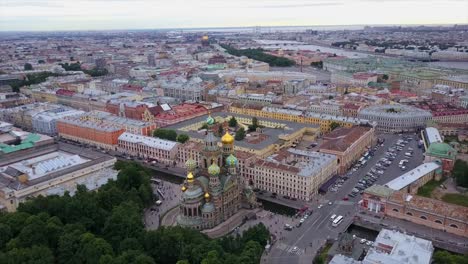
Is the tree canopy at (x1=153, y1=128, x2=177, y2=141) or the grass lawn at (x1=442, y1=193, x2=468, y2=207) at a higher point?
the tree canopy at (x1=153, y1=128, x2=177, y2=141)

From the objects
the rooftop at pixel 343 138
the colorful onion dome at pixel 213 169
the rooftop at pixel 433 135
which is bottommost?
the rooftop at pixel 433 135

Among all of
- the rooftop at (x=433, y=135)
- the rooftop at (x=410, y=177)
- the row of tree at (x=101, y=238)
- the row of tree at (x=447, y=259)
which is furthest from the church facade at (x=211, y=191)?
the rooftop at (x=433, y=135)

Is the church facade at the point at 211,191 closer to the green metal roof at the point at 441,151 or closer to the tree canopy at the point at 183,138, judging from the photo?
the tree canopy at the point at 183,138

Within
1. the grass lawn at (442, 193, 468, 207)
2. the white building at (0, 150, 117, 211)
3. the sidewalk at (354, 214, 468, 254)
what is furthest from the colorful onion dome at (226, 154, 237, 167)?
the grass lawn at (442, 193, 468, 207)

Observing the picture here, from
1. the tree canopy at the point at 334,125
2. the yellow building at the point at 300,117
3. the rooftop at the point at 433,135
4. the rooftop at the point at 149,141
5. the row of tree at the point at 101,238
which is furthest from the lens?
the yellow building at the point at 300,117

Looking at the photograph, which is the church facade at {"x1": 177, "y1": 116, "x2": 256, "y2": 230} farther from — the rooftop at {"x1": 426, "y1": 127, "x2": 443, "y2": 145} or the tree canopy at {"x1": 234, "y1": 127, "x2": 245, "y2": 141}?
the rooftop at {"x1": 426, "y1": 127, "x2": 443, "y2": 145}

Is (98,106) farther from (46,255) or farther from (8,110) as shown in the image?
(46,255)

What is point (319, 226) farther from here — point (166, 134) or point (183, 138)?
point (166, 134)
